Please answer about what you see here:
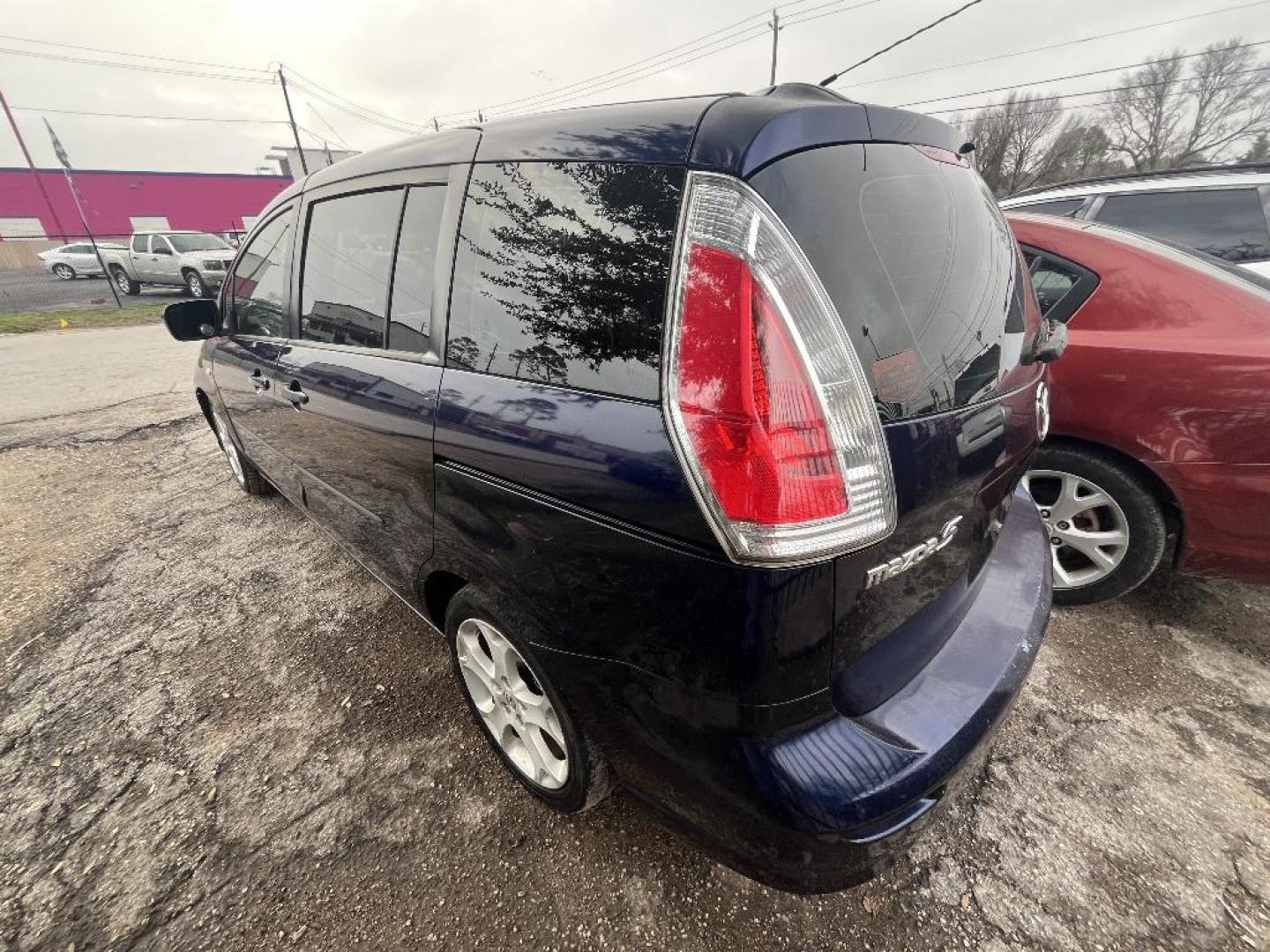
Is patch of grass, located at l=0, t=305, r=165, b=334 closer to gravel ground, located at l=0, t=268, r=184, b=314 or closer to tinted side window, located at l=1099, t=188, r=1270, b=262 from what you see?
gravel ground, located at l=0, t=268, r=184, b=314

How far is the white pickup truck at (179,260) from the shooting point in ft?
53.9

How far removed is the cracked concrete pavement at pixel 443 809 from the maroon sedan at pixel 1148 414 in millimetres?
389

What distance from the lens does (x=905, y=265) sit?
1188 millimetres

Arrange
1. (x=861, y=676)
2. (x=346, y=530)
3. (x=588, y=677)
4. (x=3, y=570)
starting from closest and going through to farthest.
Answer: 1. (x=861, y=676)
2. (x=588, y=677)
3. (x=346, y=530)
4. (x=3, y=570)

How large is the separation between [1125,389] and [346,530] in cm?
311

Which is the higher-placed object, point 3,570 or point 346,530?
point 346,530

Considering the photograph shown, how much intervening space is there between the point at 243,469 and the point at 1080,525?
472 cm

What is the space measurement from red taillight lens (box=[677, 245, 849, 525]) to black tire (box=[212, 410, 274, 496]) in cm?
353

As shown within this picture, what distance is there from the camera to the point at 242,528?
348 centimetres

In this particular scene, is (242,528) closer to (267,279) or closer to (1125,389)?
(267,279)

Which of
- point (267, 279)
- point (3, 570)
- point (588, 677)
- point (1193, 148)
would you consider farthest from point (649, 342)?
point (1193, 148)

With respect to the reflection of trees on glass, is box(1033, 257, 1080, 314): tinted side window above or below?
below

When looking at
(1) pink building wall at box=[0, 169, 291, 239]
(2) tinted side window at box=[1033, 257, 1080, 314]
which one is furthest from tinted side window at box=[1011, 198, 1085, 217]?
(1) pink building wall at box=[0, 169, 291, 239]

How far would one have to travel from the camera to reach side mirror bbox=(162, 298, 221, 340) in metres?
2.96
